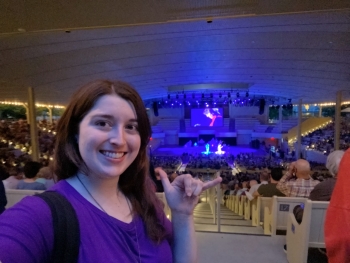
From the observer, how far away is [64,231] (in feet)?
2.18

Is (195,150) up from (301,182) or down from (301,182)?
down

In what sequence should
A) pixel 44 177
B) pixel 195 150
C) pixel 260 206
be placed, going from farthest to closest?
pixel 195 150 < pixel 260 206 < pixel 44 177

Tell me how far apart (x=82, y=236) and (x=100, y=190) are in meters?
0.20

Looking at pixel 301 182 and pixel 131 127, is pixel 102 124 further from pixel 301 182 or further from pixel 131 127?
pixel 301 182

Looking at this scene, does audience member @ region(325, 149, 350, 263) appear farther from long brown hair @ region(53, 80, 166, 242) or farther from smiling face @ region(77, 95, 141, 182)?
smiling face @ region(77, 95, 141, 182)

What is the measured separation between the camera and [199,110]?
30594 millimetres

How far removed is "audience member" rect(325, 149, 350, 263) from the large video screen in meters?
29.6

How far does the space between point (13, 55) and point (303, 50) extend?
1131 centimetres

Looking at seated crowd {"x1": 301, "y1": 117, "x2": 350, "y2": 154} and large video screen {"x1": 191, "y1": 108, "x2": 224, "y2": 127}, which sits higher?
large video screen {"x1": 191, "y1": 108, "x2": 224, "y2": 127}

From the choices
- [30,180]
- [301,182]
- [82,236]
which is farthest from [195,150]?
[82,236]

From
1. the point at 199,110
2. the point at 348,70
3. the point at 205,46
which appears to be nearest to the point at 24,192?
the point at 205,46

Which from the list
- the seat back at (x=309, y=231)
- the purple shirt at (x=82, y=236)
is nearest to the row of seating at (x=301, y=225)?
the seat back at (x=309, y=231)

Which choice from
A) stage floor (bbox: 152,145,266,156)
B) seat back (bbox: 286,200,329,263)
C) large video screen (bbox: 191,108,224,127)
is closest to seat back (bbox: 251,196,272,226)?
seat back (bbox: 286,200,329,263)

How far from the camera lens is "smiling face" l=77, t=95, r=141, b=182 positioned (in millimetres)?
814
